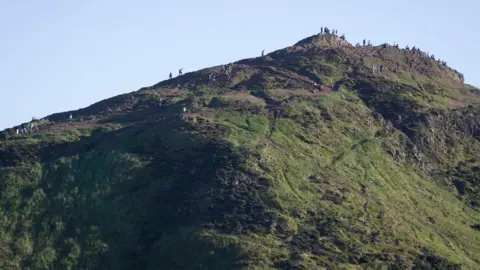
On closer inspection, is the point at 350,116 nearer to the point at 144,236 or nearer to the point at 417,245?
the point at 417,245

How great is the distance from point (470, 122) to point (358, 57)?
90.9 ft

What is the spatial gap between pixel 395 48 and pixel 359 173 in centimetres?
5835

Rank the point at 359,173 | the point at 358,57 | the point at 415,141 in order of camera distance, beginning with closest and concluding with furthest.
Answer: the point at 359,173 < the point at 415,141 < the point at 358,57

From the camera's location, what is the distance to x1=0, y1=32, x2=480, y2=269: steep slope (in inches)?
4168

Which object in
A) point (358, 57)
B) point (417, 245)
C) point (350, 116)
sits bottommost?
point (417, 245)

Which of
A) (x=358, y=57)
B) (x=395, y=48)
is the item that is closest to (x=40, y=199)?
(x=358, y=57)

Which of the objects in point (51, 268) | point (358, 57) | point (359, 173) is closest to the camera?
point (51, 268)

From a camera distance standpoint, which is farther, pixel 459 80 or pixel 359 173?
pixel 459 80

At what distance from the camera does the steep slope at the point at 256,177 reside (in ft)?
347

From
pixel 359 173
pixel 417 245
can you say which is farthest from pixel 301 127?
pixel 417 245

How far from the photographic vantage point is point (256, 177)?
117 meters

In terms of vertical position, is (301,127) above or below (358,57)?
below

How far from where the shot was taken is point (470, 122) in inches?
6029

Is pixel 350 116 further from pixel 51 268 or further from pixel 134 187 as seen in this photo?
pixel 51 268
